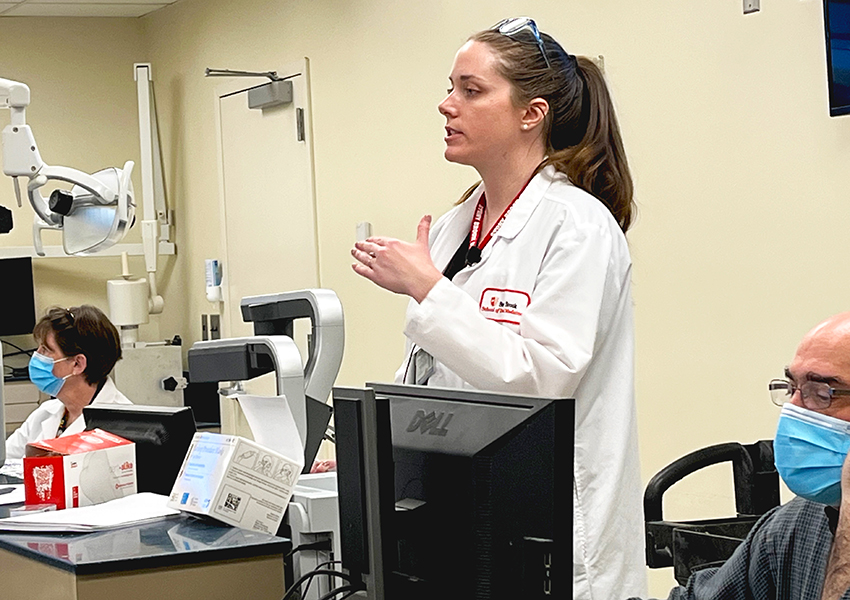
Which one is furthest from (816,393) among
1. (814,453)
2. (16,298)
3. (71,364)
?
(16,298)

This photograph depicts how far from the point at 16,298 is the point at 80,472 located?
396cm

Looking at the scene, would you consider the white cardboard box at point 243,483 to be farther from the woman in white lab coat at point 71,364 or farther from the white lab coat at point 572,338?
the woman in white lab coat at point 71,364

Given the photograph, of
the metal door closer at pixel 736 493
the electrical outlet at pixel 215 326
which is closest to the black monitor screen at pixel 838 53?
the metal door closer at pixel 736 493

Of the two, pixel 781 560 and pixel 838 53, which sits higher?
pixel 838 53

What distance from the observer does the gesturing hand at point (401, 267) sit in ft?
5.63

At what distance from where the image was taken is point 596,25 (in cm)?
362

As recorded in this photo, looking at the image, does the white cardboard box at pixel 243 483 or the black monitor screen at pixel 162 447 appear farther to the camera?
the black monitor screen at pixel 162 447

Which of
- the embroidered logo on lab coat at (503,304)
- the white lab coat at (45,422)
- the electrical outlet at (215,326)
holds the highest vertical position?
the embroidered logo on lab coat at (503,304)

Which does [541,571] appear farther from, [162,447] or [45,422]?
[45,422]

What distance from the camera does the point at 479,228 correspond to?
1.96m

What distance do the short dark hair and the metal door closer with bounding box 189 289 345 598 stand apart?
147 centimetres

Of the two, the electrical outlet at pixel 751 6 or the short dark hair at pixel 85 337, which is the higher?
the electrical outlet at pixel 751 6

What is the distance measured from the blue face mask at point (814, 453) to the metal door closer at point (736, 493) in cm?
32

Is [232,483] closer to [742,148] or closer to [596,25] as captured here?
[742,148]
